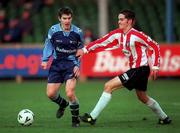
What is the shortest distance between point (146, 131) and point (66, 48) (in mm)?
2079

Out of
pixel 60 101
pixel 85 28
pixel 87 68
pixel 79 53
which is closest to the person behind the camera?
pixel 79 53

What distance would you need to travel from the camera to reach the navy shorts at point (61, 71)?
11328 mm

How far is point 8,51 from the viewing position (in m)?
22.7

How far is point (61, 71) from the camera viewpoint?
1142 centimetres

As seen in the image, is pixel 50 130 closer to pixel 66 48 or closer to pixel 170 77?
pixel 66 48

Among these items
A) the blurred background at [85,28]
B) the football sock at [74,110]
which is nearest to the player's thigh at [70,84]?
the football sock at [74,110]

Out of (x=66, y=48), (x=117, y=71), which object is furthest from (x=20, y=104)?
(x=117, y=71)

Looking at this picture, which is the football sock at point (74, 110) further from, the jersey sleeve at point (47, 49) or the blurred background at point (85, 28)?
the blurred background at point (85, 28)

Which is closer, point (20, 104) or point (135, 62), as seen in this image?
point (135, 62)

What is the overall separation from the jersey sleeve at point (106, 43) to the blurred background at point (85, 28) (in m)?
10.4

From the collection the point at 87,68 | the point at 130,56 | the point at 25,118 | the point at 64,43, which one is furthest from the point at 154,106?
the point at 87,68

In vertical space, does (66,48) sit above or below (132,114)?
above

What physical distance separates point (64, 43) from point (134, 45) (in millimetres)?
1195

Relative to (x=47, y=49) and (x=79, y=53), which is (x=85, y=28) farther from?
(x=79, y=53)
